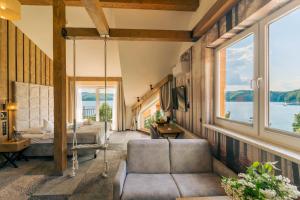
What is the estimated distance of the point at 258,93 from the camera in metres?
1.69

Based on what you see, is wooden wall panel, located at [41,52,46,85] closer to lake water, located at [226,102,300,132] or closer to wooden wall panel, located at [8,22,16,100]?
wooden wall panel, located at [8,22,16,100]

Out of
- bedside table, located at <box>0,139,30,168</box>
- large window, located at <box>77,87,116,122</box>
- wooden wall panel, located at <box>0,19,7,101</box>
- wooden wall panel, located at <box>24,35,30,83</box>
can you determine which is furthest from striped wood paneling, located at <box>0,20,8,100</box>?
large window, located at <box>77,87,116,122</box>

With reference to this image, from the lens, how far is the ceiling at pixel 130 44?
3549 mm

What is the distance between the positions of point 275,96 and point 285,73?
0.21 meters

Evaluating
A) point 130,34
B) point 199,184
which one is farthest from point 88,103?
point 199,184

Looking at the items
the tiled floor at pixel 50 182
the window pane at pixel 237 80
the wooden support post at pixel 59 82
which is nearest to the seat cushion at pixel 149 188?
the tiled floor at pixel 50 182

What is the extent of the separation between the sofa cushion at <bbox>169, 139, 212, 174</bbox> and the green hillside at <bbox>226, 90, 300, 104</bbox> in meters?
0.76

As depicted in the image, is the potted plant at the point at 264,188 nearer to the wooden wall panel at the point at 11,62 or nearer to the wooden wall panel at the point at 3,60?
the wooden wall panel at the point at 3,60

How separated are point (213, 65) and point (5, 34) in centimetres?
463

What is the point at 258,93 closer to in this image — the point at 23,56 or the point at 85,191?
the point at 85,191

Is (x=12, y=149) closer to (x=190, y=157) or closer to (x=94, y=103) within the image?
(x=190, y=157)

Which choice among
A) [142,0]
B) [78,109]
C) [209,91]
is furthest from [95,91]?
[209,91]

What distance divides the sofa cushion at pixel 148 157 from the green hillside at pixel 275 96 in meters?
1.10

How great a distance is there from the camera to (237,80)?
2.16 meters
